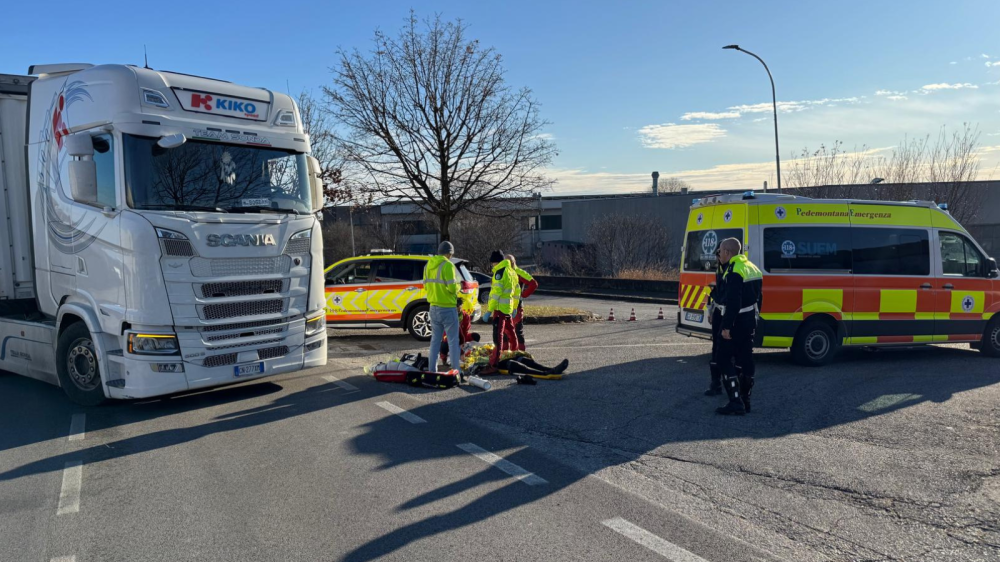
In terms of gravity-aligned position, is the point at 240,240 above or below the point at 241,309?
above

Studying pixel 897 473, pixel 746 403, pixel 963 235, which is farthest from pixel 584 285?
pixel 897 473

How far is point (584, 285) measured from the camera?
3122cm

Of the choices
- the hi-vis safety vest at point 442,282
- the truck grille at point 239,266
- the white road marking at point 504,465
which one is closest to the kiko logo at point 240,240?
the truck grille at point 239,266

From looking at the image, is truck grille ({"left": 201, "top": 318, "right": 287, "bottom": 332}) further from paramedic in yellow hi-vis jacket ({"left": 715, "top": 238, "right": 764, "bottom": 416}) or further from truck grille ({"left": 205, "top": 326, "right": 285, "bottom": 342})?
paramedic in yellow hi-vis jacket ({"left": 715, "top": 238, "right": 764, "bottom": 416})

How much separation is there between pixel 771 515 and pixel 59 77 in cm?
856

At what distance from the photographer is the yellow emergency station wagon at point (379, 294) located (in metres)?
13.7

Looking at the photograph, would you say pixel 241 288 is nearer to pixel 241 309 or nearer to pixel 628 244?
pixel 241 309

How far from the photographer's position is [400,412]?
25.4 feet

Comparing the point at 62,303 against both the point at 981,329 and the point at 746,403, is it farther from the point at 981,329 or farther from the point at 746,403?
the point at 981,329

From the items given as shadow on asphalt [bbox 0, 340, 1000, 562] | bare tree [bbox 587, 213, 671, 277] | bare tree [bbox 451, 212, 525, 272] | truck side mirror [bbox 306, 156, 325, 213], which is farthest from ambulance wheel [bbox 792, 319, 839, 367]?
bare tree [bbox 451, 212, 525, 272]

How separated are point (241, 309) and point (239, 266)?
48 cm

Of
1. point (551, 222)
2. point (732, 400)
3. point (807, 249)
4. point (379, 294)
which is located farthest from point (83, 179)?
point (551, 222)

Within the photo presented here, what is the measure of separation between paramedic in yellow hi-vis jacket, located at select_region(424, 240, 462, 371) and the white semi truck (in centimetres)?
146

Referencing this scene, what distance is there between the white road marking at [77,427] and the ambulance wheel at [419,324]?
668 centimetres
